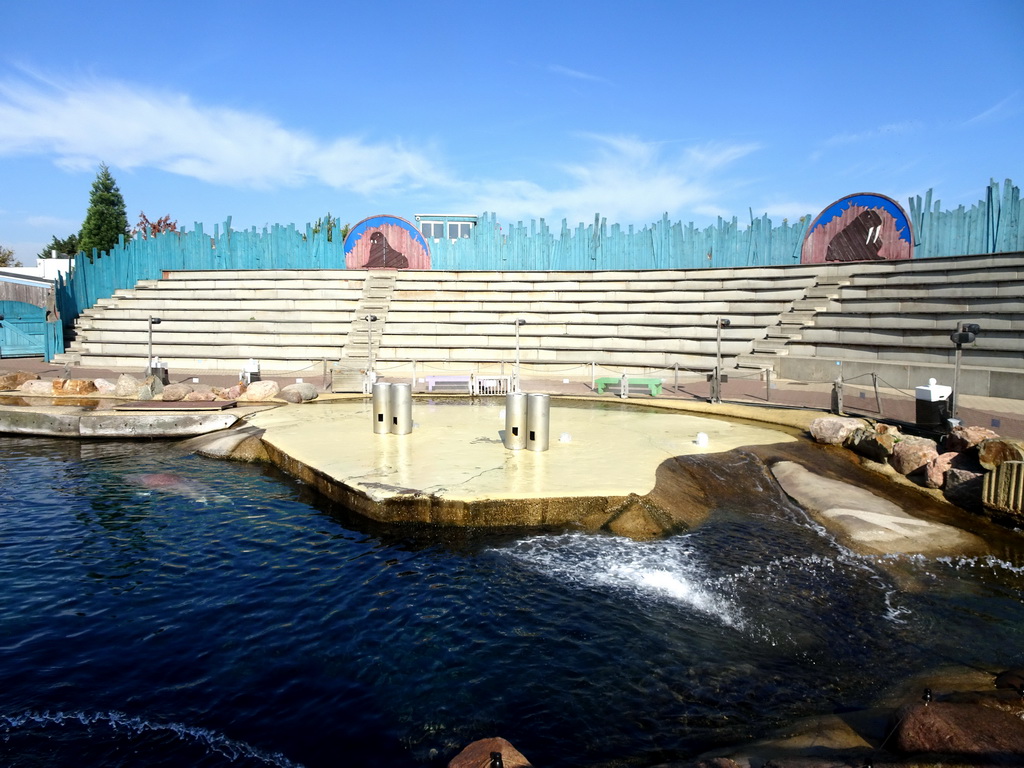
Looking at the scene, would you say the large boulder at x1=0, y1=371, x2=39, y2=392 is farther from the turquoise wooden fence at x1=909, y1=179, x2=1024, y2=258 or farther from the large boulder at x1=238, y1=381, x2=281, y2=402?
the turquoise wooden fence at x1=909, y1=179, x2=1024, y2=258

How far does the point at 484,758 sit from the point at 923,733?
8.90ft

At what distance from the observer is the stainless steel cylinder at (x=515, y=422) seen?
460 inches

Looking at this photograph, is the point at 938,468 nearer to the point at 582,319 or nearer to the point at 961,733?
the point at 961,733

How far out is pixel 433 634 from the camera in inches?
250

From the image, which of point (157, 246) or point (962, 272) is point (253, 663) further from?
point (157, 246)

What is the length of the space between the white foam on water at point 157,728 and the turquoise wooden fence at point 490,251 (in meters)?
25.1

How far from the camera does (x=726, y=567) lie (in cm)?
800

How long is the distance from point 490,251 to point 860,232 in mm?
14003

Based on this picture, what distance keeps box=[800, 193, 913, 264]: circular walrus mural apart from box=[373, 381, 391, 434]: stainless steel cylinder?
62.0 feet

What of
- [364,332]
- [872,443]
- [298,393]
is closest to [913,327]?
[872,443]

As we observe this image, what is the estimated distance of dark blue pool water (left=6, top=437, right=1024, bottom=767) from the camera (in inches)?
197

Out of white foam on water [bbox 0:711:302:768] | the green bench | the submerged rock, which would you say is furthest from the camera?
the green bench

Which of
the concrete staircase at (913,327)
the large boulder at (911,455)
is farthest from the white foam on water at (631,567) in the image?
the concrete staircase at (913,327)

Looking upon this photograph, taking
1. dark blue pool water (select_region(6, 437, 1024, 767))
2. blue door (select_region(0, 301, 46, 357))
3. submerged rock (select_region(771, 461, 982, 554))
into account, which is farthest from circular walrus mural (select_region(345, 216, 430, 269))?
submerged rock (select_region(771, 461, 982, 554))
